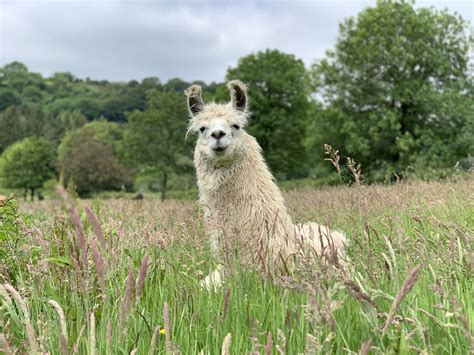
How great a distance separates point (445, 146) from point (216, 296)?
90.5 ft

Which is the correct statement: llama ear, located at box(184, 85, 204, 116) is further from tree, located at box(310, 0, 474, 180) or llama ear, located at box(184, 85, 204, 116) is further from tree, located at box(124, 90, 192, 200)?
tree, located at box(124, 90, 192, 200)

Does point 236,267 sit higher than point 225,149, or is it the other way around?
point 225,149

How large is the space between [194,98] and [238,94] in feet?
1.90

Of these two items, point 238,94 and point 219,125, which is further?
point 238,94

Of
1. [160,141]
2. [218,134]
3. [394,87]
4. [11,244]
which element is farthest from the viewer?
[160,141]

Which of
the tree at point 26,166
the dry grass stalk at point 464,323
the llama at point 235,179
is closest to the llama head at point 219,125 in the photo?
the llama at point 235,179

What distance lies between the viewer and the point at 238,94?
18.4 feet

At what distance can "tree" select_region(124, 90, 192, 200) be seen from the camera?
125ft

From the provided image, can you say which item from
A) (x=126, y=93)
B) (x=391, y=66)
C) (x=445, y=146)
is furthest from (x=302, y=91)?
(x=126, y=93)

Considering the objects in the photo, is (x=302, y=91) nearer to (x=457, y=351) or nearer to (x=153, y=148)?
(x=153, y=148)

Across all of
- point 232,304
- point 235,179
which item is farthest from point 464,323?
point 235,179

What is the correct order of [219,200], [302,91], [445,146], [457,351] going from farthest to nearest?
[302,91] → [445,146] → [219,200] → [457,351]

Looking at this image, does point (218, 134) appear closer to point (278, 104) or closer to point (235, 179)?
point (235, 179)

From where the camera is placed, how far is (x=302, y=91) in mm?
38281
